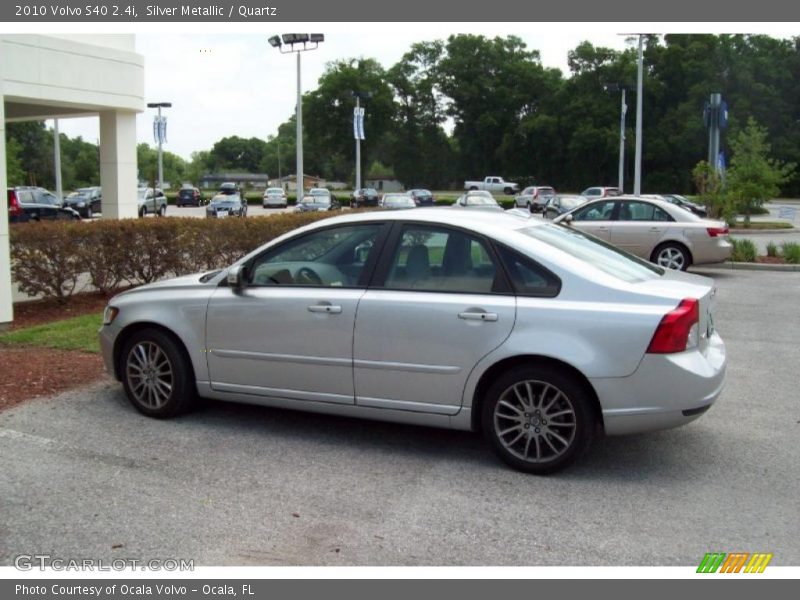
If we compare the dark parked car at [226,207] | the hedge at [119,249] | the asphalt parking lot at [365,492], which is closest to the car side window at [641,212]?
the hedge at [119,249]

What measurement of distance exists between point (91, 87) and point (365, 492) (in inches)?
763

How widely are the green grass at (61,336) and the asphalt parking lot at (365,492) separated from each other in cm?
209

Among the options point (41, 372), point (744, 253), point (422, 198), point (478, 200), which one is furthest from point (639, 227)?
point (422, 198)

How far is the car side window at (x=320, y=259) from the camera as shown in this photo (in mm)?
5750

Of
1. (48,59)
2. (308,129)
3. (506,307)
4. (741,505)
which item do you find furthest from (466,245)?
(308,129)

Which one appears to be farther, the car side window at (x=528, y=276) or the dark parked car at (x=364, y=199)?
the dark parked car at (x=364, y=199)

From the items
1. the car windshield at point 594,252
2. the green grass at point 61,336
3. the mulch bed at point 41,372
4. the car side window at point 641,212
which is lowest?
the mulch bed at point 41,372

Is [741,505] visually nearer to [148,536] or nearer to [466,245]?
[466,245]

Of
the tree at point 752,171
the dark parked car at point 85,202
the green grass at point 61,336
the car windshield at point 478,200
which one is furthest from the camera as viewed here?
the dark parked car at point 85,202

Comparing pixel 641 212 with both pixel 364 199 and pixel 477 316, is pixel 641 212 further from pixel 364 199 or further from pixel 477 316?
pixel 364 199

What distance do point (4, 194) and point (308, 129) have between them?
87686mm

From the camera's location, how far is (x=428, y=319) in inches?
209

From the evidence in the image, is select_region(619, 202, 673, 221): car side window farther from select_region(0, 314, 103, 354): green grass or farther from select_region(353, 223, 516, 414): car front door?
select_region(353, 223, 516, 414): car front door

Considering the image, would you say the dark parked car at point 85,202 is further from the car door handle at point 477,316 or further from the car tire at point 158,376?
the car door handle at point 477,316
